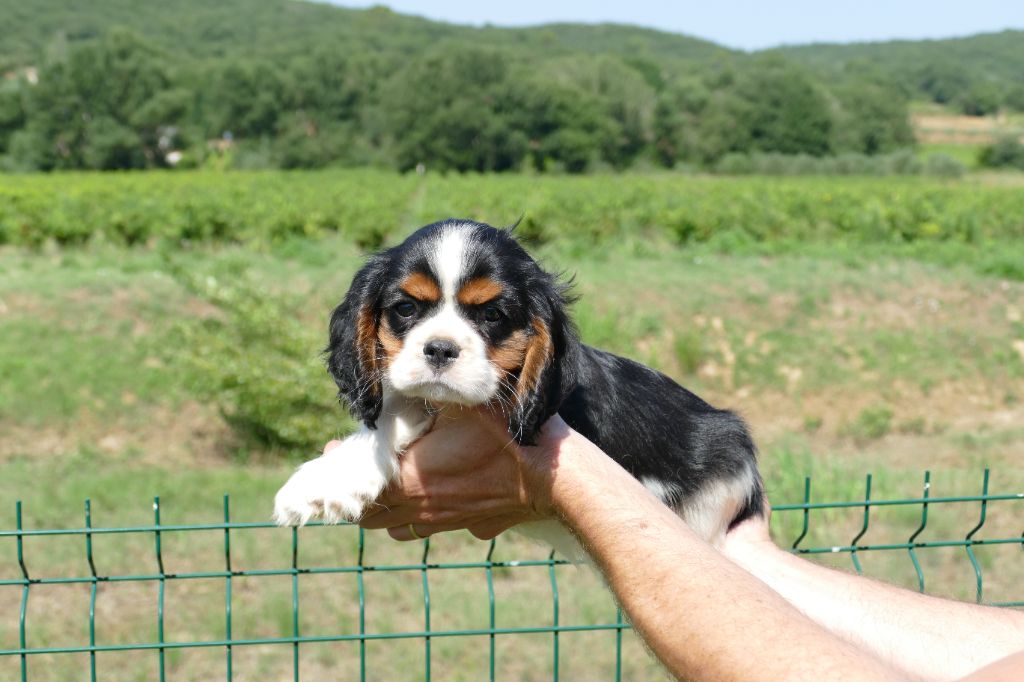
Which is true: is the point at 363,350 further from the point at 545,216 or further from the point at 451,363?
the point at 545,216

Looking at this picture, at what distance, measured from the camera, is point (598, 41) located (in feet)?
563

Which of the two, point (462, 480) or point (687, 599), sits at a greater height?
point (687, 599)

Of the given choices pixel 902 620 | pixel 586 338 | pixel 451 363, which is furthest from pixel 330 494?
pixel 586 338

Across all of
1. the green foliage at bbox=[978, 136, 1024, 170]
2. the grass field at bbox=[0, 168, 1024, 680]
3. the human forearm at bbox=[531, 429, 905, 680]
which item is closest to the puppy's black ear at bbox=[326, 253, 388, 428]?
the human forearm at bbox=[531, 429, 905, 680]

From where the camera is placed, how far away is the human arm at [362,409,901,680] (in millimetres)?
1604

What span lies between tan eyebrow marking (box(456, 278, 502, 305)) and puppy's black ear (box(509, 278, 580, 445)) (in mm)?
135

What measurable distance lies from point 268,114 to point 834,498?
8566 centimetres

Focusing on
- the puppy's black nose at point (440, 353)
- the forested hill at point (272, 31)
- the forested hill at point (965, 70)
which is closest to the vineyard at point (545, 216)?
the puppy's black nose at point (440, 353)

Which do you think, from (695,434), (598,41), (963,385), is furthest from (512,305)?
(598,41)

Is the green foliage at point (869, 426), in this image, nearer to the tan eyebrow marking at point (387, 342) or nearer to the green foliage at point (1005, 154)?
the tan eyebrow marking at point (387, 342)

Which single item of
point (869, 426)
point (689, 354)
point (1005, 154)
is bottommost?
point (869, 426)

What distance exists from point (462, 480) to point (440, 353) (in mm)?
407

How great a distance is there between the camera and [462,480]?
102 inches

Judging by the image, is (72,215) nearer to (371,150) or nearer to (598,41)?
(371,150)
